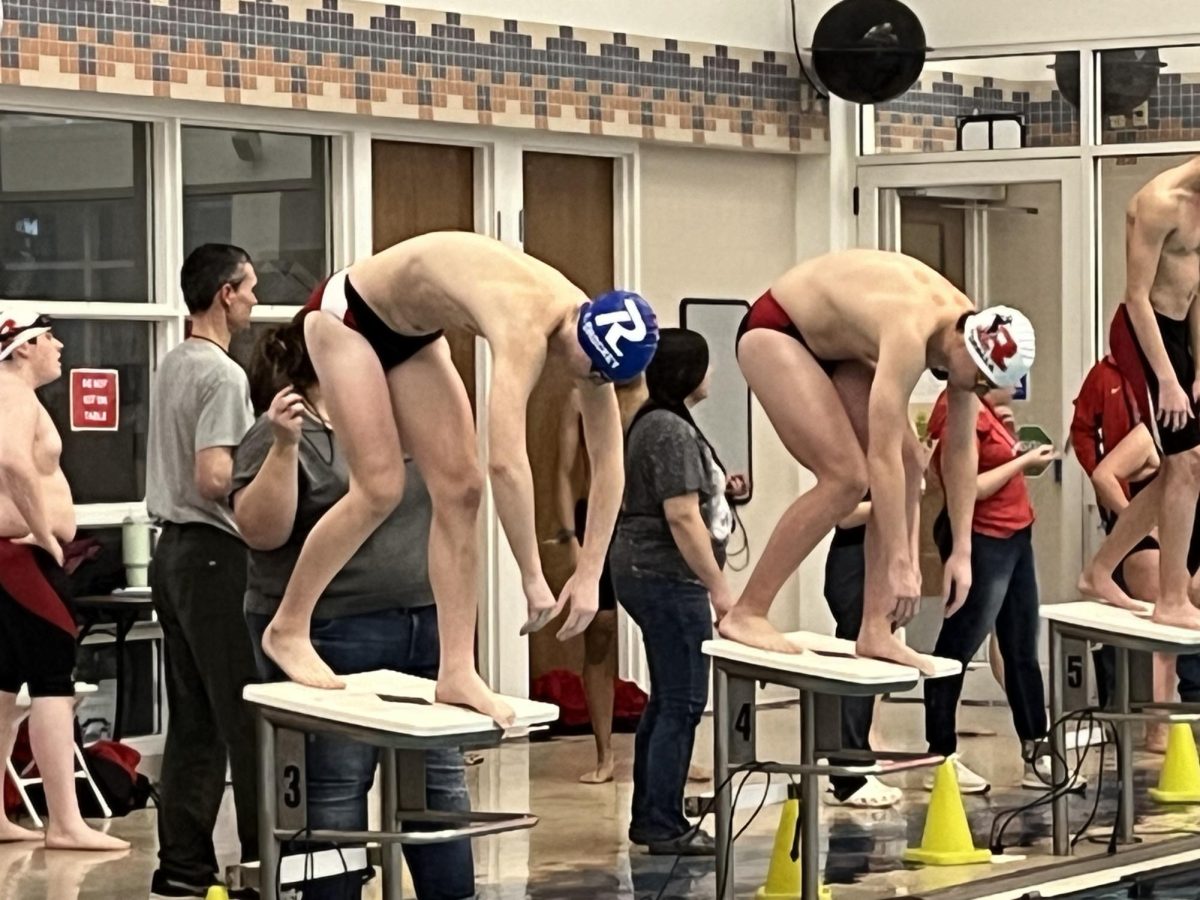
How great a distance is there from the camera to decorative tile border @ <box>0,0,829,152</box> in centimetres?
867

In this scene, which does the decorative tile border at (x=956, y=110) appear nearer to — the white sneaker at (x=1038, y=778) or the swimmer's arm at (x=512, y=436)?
the white sneaker at (x=1038, y=778)

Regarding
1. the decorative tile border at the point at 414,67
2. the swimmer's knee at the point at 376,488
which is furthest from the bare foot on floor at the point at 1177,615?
the decorative tile border at the point at 414,67

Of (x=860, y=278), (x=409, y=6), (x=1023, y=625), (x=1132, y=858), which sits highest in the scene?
(x=409, y=6)

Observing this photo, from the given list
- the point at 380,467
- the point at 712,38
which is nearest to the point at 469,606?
the point at 380,467

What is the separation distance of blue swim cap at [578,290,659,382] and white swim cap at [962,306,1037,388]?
1.26 meters

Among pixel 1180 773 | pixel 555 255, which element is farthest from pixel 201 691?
pixel 555 255

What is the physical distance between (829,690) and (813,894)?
56 cm

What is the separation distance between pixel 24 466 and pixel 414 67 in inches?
123

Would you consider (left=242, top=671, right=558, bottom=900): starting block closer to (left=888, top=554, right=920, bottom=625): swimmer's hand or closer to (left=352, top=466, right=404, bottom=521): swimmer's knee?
(left=352, top=466, right=404, bottom=521): swimmer's knee

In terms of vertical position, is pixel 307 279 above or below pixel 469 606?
above

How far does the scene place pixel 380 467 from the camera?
527 centimetres

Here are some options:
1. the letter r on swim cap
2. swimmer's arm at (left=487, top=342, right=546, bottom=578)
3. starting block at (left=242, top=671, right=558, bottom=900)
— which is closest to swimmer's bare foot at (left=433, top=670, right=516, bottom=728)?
starting block at (left=242, top=671, right=558, bottom=900)

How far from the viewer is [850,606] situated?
8.10 metres

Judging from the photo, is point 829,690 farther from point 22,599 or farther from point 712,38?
point 712,38
